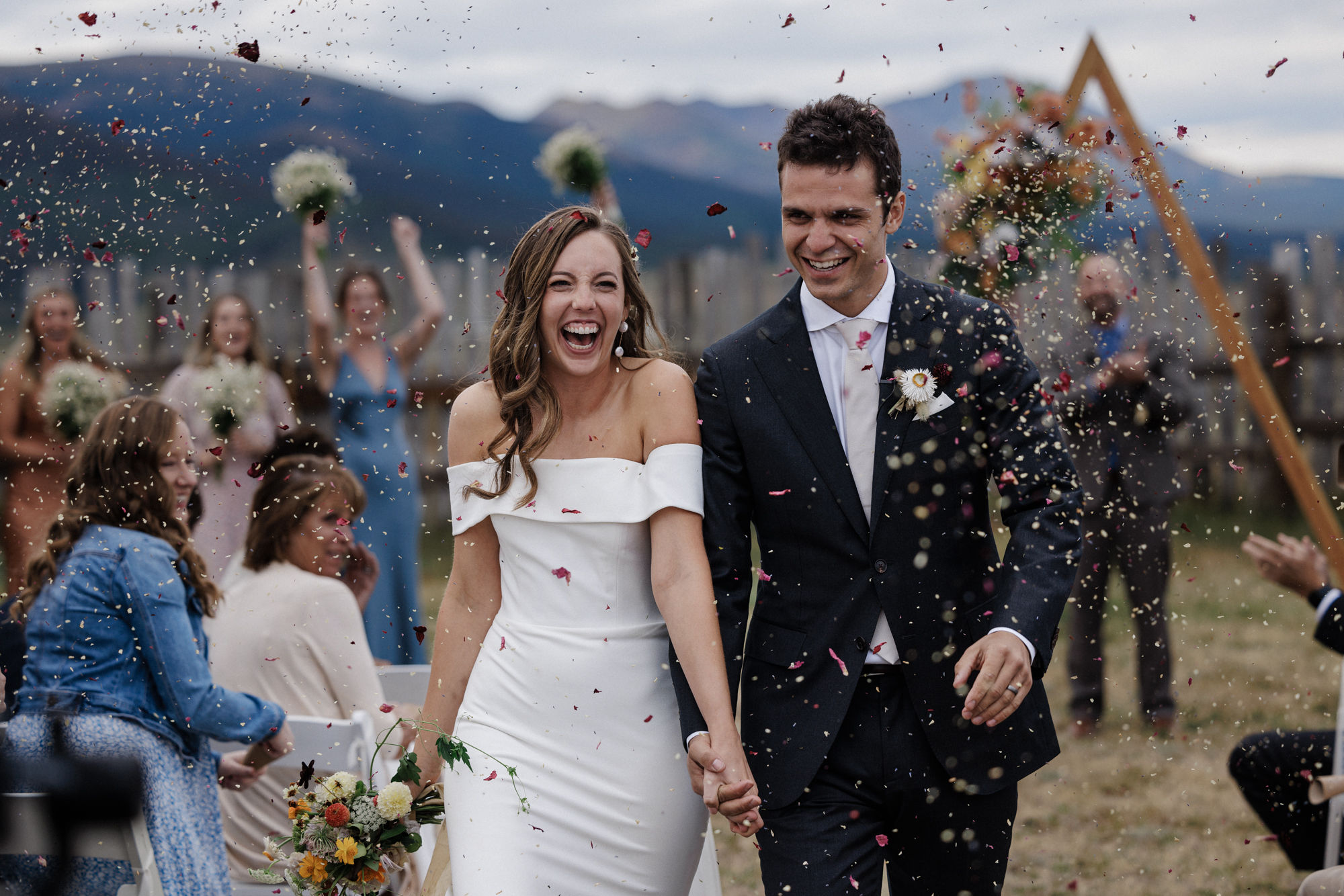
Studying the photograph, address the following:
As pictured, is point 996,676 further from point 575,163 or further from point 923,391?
point 575,163

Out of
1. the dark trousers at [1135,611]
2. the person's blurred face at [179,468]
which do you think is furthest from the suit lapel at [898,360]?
the dark trousers at [1135,611]

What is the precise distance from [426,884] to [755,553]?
23.0 ft

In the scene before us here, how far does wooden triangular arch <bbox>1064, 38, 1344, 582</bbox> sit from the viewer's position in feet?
14.8

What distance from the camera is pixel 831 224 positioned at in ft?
9.94

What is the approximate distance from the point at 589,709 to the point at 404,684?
1.70m

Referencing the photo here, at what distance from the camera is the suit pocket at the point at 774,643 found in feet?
10.1

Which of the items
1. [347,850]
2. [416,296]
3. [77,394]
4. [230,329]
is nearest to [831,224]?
[347,850]

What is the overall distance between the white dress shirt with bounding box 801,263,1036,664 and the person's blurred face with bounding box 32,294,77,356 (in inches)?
183

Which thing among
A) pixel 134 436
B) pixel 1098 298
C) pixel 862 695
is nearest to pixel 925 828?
pixel 862 695

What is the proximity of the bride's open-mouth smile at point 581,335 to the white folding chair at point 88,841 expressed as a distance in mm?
1880

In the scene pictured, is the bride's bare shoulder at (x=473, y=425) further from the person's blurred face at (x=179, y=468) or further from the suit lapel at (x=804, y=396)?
the person's blurred face at (x=179, y=468)

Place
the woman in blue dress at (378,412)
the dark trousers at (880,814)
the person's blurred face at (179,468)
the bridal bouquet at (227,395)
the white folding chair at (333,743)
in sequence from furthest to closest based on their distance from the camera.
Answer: the woman in blue dress at (378,412) < the bridal bouquet at (227,395) < the person's blurred face at (179,468) < the white folding chair at (333,743) < the dark trousers at (880,814)

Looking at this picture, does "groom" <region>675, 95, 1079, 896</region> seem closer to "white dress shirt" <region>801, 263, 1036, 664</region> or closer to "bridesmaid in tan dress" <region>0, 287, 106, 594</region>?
"white dress shirt" <region>801, 263, 1036, 664</region>

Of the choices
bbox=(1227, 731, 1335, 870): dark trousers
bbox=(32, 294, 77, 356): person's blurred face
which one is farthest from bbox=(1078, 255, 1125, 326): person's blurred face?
bbox=(32, 294, 77, 356): person's blurred face
